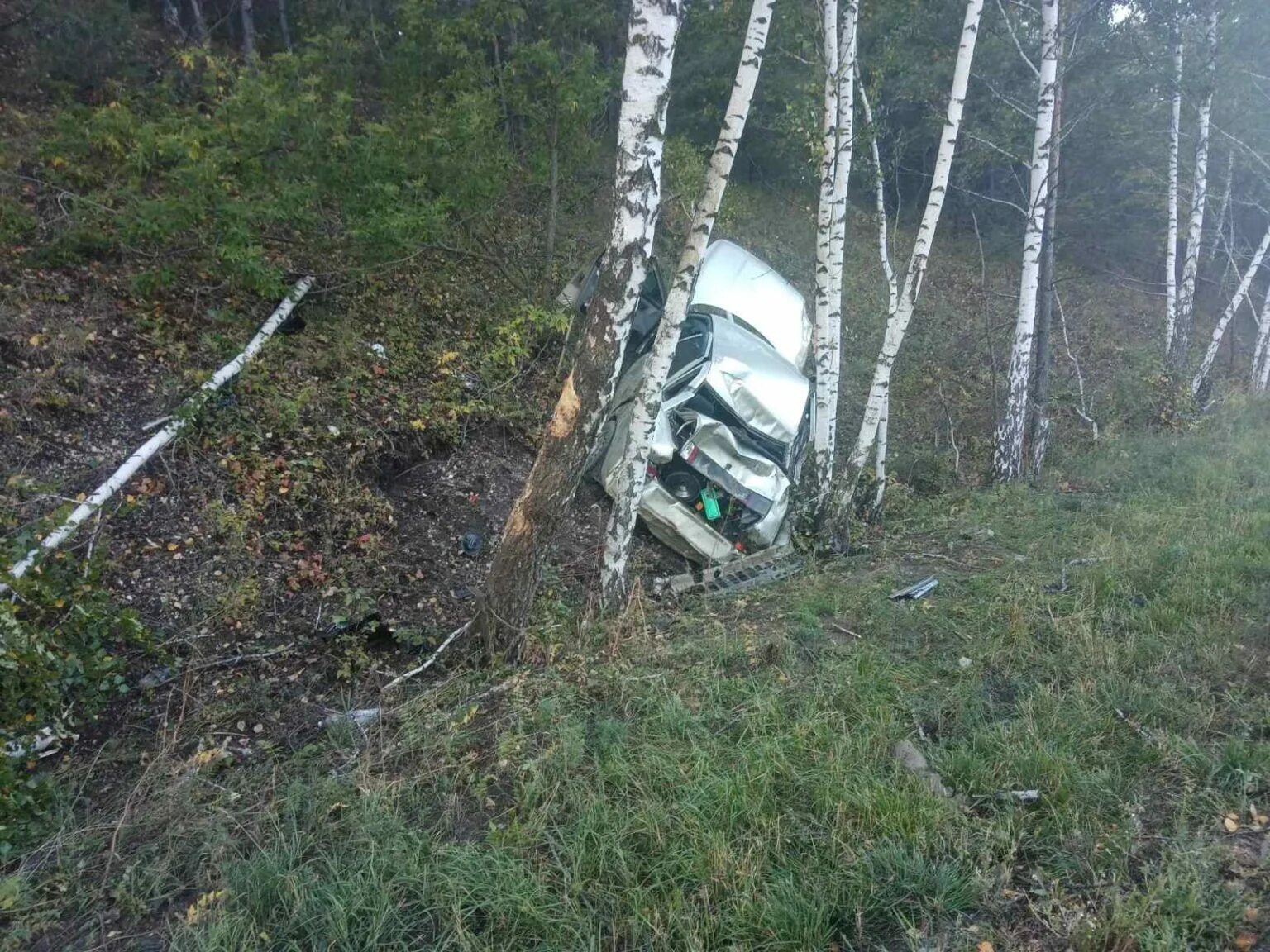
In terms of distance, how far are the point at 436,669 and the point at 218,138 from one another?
5312 mm

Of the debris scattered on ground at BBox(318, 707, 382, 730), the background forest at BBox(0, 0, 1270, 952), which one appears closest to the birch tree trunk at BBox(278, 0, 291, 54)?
the background forest at BBox(0, 0, 1270, 952)

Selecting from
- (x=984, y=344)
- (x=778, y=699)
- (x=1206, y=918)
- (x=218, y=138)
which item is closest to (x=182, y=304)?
(x=218, y=138)

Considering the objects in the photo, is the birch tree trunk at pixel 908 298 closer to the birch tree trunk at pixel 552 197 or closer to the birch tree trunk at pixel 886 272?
the birch tree trunk at pixel 886 272

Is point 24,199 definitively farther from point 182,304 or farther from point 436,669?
point 436,669

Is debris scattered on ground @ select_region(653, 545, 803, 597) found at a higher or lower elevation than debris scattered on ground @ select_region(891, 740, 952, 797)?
lower

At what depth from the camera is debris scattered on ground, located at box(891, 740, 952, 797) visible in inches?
132

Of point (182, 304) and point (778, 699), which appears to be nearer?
point (778, 699)

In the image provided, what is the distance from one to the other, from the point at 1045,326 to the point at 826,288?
5.14m

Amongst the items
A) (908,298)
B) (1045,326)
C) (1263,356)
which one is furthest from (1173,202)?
(908,298)

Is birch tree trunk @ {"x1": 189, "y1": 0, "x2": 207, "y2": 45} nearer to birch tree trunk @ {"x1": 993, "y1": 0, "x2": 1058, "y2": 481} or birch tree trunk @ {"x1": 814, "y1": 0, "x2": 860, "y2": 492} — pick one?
birch tree trunk @ {"x1": 814, "y1": 0, "x2": 860, "y2": 492}

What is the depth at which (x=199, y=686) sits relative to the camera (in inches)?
178

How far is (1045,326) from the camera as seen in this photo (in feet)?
36.4

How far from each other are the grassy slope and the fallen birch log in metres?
2.02

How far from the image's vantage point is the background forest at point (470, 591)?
2916 mm
